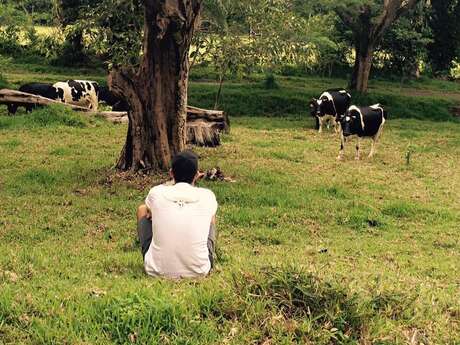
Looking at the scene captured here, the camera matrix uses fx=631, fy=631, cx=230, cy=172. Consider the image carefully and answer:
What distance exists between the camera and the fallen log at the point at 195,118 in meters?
15.9

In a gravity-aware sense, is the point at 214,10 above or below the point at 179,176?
above

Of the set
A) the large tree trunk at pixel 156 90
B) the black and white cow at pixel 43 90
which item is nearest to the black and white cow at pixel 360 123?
the large tree trunk at pixel 156 90

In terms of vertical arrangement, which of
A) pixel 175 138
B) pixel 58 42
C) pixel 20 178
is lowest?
pixel 20 178

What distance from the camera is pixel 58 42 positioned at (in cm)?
1366

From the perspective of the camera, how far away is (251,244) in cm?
823

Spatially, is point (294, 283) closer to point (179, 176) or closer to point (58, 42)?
point (179, 176)

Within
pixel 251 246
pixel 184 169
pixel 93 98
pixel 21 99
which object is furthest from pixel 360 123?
pixel 184 169

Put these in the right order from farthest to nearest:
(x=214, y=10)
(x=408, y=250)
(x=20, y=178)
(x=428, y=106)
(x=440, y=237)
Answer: (x=428, y=106) < (x=214, y=10) < (x=20, y=178) < (x=440, y=237) < (x=408, y=250)

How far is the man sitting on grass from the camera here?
529 centimetres

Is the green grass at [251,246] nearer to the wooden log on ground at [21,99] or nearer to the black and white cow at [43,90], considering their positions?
the wooden log on ground at [21,99]

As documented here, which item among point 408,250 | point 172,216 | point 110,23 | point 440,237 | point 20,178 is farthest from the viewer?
point 110,23

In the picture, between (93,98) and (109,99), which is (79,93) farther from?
(109,99)

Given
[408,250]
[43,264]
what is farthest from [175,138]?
[43,264]

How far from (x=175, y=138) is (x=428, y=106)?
60.3ft
